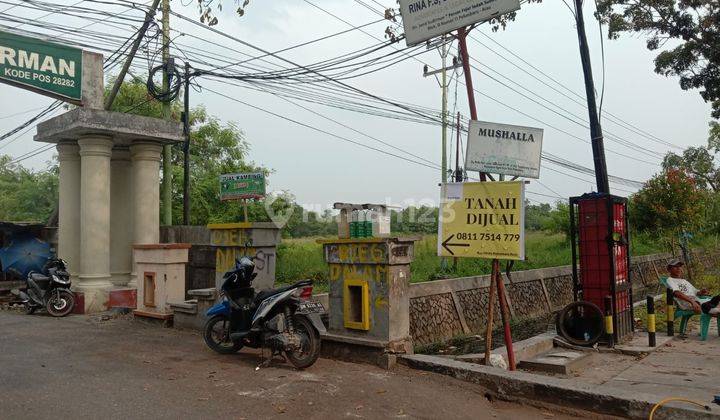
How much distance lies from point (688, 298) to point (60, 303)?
1085 cm

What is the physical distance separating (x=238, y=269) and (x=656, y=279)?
17.5 meters

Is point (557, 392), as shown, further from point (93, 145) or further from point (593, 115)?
point (93, 145)

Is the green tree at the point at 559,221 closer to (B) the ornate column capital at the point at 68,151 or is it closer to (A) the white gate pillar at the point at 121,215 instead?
(A) the white gate pillar at the point at 121,215

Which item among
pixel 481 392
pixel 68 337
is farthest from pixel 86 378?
pixel 481 392

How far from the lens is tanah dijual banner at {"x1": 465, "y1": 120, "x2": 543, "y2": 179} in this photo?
19.6 feet

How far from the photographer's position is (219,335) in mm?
7062

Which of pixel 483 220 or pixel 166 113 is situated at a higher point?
pixel 166 113

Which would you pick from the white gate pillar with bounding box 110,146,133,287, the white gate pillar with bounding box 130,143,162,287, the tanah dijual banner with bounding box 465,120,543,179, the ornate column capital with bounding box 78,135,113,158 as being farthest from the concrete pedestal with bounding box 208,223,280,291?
the white gate pillar with bounding box 110,146,133,287

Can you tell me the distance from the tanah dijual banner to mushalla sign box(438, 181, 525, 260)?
0.19 metres

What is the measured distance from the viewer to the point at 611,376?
647 centimetres

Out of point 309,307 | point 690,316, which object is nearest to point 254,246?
point 309,307

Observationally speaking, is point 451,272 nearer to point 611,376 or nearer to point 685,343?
point 685,343

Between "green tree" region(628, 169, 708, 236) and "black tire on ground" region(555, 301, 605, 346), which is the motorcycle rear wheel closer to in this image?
"black tire on ground" region(555, 301, 605, 346)

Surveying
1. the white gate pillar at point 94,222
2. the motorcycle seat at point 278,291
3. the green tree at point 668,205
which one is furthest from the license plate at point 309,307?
the green tree at point 668,205
